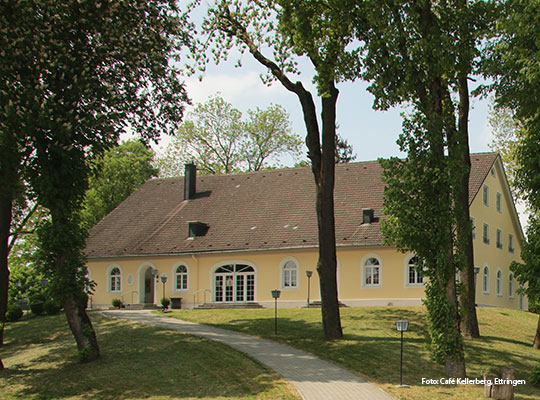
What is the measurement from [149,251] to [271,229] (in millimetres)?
7160

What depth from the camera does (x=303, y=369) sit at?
1717 cm

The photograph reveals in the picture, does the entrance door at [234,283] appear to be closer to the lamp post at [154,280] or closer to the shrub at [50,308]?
the lamp post at [154,280]

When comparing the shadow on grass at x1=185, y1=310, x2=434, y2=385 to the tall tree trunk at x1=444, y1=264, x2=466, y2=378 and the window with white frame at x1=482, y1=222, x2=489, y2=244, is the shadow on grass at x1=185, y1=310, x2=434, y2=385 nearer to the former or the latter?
the tall tree trunk at x1=444, y1=264, x2=466, y2=378

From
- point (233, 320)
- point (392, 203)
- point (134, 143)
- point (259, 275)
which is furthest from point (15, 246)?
point (392, 203)

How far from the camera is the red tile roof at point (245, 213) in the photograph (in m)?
35.7

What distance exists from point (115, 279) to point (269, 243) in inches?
392

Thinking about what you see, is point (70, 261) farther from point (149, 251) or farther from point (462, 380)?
point (149, 251)

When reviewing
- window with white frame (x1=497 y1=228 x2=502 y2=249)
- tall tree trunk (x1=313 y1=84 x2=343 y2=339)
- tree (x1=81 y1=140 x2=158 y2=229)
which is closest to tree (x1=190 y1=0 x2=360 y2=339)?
tall tree trunk (x1=313 y1=84 x2=343 y2=339)

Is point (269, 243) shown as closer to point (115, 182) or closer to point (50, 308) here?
point (50, 308)

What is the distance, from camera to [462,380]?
16062 millimetres

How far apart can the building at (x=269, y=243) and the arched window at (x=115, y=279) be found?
63 mm

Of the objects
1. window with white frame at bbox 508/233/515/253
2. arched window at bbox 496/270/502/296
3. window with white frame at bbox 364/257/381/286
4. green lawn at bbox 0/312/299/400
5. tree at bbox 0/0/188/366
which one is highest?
tree at bbox 0/0/188/366

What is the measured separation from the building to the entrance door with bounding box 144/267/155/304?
6 centimetres

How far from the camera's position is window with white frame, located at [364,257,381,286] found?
3369cm
